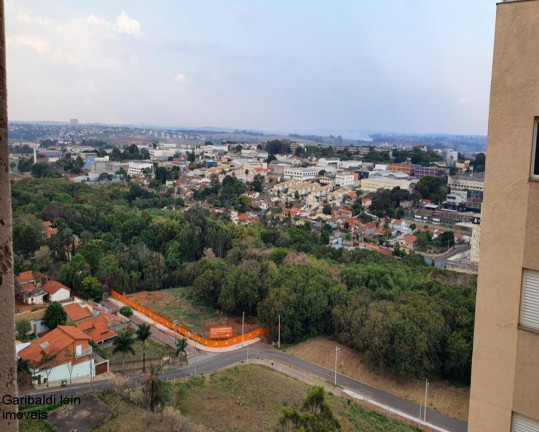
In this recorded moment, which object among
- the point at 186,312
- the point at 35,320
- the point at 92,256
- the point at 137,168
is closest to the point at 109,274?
the point at 92,256

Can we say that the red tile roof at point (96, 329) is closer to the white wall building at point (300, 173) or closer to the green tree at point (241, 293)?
the green tree at point (241, 293)

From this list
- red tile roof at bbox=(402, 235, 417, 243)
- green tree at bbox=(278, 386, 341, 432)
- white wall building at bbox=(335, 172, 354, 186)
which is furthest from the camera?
white wall building at bbox=(335, 172, 354, 186)

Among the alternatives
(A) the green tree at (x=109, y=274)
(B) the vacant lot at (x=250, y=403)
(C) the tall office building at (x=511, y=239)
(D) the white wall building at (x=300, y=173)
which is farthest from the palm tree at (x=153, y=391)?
(D) the white wall building at (x=300, y=173)

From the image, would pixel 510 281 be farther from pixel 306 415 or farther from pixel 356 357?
pixel 356 357

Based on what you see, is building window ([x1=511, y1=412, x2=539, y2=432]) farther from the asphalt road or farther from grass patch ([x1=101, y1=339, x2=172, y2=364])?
grass patch ([x1=101, y1=339, x2=172, y2=364])

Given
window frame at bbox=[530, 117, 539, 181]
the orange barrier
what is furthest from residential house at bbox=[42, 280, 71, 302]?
window frame at bbox=[530, 117, 539, 181]
